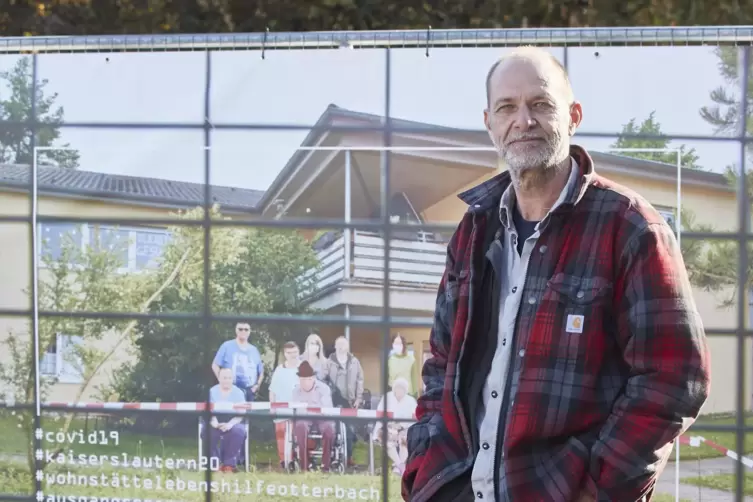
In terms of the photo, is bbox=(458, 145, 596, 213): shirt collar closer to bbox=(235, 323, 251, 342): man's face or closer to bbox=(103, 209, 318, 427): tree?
bbox=(103, 209, 318, 427): tree

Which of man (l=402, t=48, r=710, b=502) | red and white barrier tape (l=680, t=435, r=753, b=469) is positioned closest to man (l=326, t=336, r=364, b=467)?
man (l=402, t=48, r=710, b=502)

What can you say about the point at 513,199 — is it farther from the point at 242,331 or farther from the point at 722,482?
the point at 722,482

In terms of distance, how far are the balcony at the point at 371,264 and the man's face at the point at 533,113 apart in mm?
936

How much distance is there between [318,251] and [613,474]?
1267 mm

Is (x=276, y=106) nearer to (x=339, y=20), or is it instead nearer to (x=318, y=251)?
(x=318, y=251)

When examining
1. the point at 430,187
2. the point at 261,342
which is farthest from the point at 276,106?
the point at 261,342

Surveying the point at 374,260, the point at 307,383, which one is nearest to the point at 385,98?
Answer: the point at 374,260

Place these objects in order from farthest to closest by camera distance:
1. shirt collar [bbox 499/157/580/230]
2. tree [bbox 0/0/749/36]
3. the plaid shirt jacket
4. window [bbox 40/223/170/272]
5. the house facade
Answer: tree [bbox 0/0/749/36] < window [bbox 40/223/170/272] < the house facade < shirt collar [bbox 499/157/580/230] < the plaid shirt jacket

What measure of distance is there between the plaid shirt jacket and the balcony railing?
2.93ft

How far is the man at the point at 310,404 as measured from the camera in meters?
2.26

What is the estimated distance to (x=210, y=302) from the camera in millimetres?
2303

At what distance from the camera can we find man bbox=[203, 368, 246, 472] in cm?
230

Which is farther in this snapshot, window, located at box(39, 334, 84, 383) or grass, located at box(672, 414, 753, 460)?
window, located at box(39, 334, 84, 383)

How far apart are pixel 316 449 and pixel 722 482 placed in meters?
1.18
